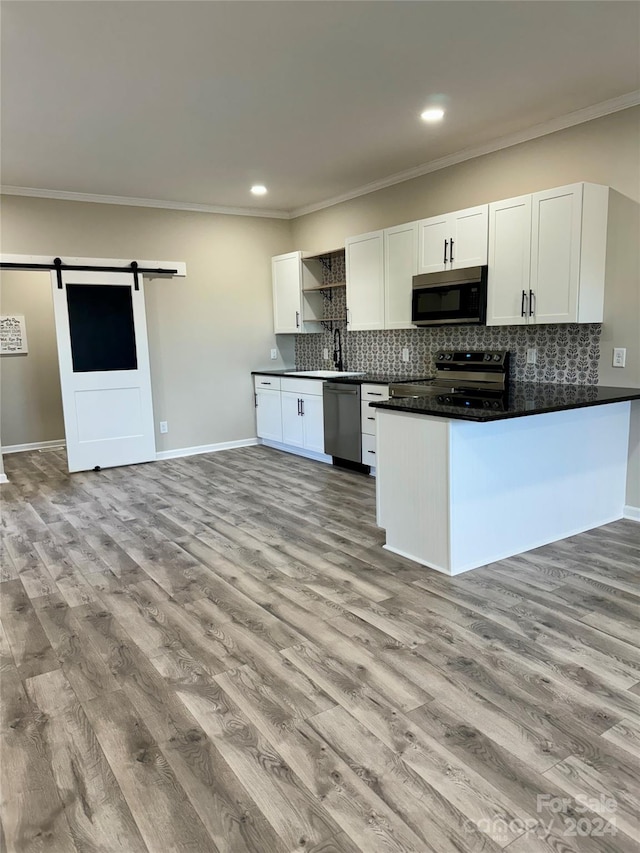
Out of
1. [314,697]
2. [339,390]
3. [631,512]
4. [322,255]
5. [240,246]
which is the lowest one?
[314,697]

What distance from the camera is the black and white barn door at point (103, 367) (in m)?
5.48

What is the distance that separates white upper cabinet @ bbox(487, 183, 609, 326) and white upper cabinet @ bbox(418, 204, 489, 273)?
0.11m

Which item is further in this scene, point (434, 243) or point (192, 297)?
point (192, 297)

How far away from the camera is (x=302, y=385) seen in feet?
19.1

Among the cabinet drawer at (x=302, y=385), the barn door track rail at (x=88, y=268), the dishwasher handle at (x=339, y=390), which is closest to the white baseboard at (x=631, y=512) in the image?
the dishwasher handle at (x=339, y=390)

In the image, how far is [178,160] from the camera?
4.55 m

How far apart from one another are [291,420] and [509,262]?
287cm

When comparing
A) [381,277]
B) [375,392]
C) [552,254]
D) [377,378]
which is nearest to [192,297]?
[381,277]

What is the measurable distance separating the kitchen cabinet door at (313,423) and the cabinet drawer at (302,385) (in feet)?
0.20

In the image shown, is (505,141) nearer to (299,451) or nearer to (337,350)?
(337,350)

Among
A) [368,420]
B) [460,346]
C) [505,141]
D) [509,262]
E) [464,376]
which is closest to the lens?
[509,262]

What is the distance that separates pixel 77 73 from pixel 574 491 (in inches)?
146

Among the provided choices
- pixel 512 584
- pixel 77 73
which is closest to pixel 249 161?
pixel 77 73

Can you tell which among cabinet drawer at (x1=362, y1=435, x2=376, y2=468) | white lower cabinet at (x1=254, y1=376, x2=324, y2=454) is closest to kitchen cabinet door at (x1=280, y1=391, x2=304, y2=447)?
white lower cabinet at (x1=254, y1=376, x2=324, y2=454)
